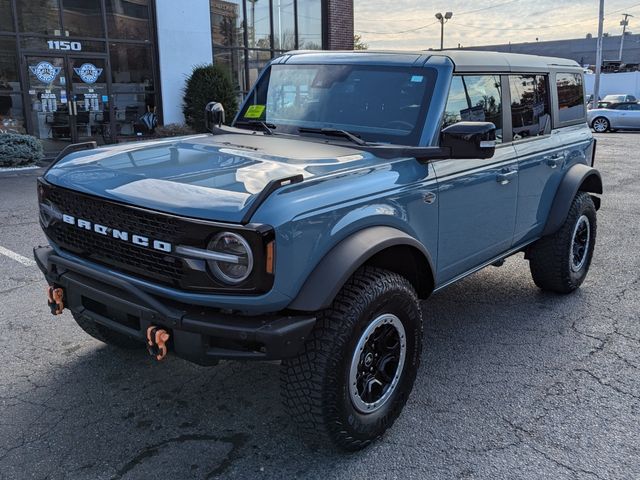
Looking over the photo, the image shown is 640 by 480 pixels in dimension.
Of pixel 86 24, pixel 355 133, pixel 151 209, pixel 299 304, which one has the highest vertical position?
pixel 86 24

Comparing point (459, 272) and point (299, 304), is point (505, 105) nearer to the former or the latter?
point (459, 272)

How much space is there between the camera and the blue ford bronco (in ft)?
8.55

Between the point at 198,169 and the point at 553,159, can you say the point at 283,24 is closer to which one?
the point at 553,159

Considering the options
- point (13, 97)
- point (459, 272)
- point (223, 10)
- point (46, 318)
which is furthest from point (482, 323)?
point (223, 10)

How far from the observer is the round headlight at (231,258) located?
255 centimetres

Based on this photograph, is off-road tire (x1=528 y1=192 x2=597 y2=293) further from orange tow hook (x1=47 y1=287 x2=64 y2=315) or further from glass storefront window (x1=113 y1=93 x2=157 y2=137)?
glass storefront window (x1=113 y1=93 x2=157 y2=137)

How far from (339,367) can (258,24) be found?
58.0 ft

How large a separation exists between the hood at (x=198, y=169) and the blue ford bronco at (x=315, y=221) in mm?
12

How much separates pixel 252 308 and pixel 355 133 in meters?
1.57

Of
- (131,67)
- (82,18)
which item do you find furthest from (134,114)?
(82,18)

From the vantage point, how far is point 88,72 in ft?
51.4

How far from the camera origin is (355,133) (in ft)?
12.3

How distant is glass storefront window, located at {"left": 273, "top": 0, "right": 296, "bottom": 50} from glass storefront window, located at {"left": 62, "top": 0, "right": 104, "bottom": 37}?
5.65 metres

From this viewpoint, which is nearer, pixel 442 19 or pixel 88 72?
pixel 88 72
